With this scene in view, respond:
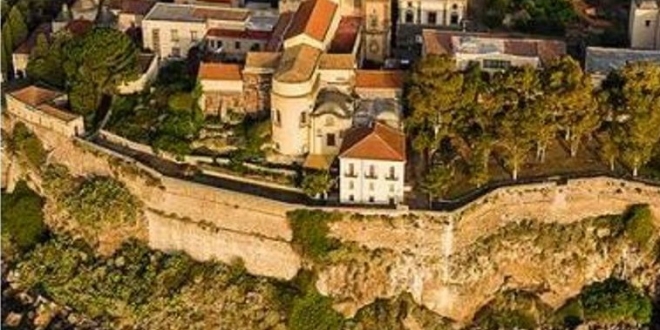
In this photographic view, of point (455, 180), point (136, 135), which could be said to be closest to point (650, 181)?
point (455, 180)

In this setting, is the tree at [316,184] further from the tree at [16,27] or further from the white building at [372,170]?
the tree at [16,27]

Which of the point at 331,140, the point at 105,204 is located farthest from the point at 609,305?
the point at 105,204

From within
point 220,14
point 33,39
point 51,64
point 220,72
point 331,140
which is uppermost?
point 220,14

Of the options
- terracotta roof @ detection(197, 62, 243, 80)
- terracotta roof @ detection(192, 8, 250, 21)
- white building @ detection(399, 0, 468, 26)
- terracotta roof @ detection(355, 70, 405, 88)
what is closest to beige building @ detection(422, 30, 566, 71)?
terracotta roof @ detection(355, 70, 405, 88)

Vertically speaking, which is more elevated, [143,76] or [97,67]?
[97,67]

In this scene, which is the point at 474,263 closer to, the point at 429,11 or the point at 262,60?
the point at 262,60

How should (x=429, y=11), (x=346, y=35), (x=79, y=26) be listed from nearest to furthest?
(x=346, y=35)
(x=429, y=11)
(x=79, y=26)

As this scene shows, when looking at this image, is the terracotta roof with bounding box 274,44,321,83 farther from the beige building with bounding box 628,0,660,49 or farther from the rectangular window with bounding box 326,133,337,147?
the beige building with bounding box 628,0,660,49
